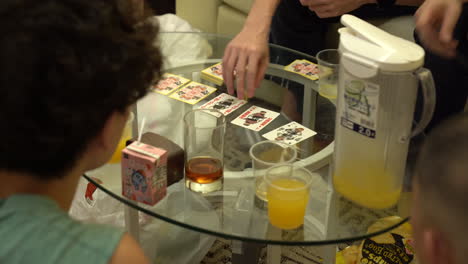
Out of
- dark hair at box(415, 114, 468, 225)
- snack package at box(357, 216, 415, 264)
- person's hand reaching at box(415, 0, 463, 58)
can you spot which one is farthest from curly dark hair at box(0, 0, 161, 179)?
snack package at box(357, 216, 415, 264)

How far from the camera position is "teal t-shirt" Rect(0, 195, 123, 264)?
0.81 m

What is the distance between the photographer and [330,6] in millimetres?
1846

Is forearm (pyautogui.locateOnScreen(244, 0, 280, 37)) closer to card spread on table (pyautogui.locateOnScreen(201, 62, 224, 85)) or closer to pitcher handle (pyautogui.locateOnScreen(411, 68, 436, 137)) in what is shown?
card spread on table (pyautogui.locateOnScreen(201, 62, 224, 85))

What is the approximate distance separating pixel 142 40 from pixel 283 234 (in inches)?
17.7

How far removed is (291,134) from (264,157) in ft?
0.68

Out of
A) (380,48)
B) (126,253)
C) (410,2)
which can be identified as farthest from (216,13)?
(126,253)

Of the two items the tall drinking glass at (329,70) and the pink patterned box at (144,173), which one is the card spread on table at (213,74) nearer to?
the tall drinking glass at (329,70)

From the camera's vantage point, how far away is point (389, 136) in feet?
3.49

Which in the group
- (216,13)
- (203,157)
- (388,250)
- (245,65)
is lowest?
(388,250)

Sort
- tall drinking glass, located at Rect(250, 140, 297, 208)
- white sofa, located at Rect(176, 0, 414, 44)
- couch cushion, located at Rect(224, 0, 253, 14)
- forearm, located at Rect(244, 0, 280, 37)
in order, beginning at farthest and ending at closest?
white sofa, located at Rect(176, 0, 414, 44)
couch cushion, located at Rect(224, 0, 253, 14)
forearm, located at Rect(244, 0, 280, 37)
tall drinking glass, located at Rect(250, 140, 297, 208)

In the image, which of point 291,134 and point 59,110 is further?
point 291,134

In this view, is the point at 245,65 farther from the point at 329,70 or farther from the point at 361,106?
the point at 361,106

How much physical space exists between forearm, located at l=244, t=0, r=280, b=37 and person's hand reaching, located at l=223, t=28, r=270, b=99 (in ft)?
0.33

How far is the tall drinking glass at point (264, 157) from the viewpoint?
118 cm
